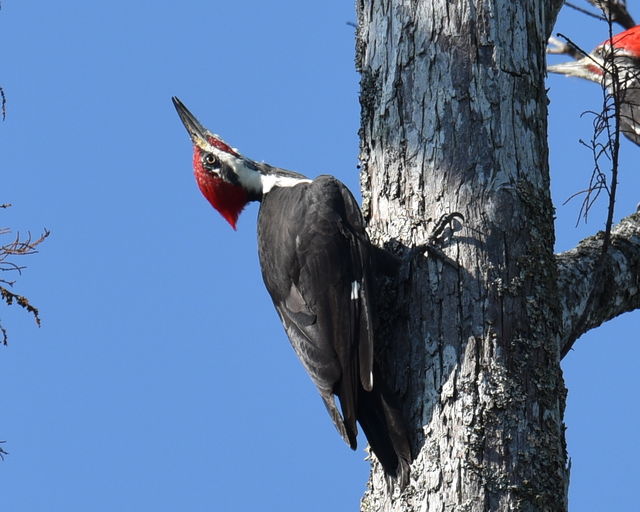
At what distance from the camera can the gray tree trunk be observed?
252cm

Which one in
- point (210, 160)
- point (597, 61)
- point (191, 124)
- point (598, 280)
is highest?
point (597, 61)

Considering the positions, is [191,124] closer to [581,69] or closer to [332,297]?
[332,297]

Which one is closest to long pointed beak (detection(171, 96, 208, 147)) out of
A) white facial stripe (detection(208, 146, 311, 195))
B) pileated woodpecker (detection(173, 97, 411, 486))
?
white facial stripe (detection(208, 146, 311, 195))

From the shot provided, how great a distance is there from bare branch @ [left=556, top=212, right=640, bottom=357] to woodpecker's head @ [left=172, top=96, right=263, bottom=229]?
1.23m

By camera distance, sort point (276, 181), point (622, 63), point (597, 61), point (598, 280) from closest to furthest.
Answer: point (598, 280) < point (276, 181) < point (622, 63) < point (597, 61)

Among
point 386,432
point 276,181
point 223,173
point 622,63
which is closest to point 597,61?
point 622,63

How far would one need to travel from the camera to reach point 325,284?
3051 millimetres

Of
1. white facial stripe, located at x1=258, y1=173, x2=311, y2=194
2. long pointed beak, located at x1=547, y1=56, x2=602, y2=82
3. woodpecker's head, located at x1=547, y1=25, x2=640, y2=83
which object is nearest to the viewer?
white facial stripe, located at x1=258, y1=173, x2=311, y2=194

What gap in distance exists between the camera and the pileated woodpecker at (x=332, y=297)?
8.86ft

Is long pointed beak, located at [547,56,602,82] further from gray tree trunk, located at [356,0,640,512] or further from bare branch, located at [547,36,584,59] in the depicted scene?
gray tree trunk, located at [356,0,640,512]

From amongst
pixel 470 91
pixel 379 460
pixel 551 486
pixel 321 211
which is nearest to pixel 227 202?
pixel 321 211

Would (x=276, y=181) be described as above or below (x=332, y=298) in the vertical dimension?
above

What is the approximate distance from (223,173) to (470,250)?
1317mm

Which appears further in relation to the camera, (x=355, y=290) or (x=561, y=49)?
(x=561, y=49)
